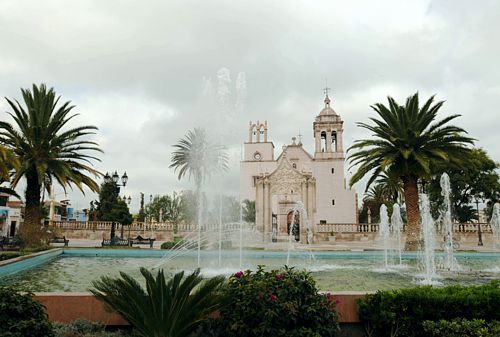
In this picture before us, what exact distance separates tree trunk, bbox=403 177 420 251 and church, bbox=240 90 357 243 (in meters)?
12.2

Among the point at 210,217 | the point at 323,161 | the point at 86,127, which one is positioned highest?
the point at 323,161

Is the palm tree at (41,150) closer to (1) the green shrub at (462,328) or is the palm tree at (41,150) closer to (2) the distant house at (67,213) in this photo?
(1) the green shrub at (462,328)

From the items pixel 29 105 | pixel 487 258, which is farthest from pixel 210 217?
pixel 487 258

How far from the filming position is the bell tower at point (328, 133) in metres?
45.2

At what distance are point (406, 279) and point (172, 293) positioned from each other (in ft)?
25.8

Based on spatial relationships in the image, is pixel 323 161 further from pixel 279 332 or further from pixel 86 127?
pixel 279 332

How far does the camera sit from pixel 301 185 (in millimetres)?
36719

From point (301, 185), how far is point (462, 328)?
109ft

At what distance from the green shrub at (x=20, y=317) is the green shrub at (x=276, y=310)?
1524 mm

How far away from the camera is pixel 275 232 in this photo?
39031 mm

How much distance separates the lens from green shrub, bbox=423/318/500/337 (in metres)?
3.47

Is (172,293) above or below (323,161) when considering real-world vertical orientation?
below

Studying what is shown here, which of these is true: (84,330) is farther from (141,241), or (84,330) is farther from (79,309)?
(141,241)

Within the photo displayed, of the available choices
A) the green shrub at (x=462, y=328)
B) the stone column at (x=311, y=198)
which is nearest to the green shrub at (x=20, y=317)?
the green shrub at (x=462, y=328)
